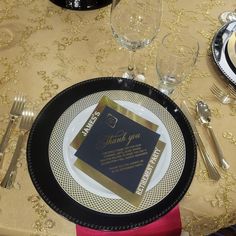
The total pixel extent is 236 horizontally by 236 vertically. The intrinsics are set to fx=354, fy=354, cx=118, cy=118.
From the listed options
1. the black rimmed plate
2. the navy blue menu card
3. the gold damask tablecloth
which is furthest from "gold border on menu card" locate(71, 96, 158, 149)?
the black rimmed plate

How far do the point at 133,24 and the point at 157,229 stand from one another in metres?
0.47

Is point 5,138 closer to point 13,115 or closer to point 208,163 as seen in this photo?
point 13,115

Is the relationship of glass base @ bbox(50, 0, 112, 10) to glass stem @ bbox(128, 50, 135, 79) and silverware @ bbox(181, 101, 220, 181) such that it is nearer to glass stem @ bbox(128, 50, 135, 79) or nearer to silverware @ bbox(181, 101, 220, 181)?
glass stem @ bbox(128, 50, 135, 79)

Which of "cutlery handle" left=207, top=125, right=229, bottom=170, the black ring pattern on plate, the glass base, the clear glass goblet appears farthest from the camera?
the glass base

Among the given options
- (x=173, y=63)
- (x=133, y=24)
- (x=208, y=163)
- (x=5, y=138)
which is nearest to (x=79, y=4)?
(x=133, y=24)

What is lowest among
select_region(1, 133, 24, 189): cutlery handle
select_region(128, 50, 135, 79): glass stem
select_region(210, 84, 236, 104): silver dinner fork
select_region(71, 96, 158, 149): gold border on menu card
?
select_region(1, 133, 24, 189): cutlery handle

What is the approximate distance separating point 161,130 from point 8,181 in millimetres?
302

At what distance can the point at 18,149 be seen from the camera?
68cm

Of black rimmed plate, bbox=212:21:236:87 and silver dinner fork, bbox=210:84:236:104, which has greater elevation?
black rimmed plate, bbox=212:21:236:87

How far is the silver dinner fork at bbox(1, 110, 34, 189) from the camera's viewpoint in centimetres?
64

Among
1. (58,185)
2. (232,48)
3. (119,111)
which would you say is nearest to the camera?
(58,185)

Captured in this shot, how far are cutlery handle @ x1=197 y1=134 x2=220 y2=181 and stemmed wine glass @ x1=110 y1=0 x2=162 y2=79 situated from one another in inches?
8.6

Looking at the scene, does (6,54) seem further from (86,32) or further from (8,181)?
(8,181)

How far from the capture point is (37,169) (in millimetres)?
625
